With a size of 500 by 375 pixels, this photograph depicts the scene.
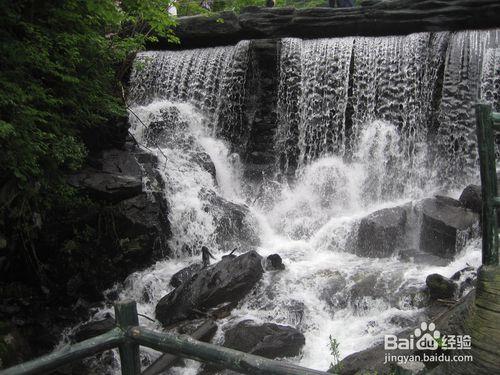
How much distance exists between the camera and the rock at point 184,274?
8500 mm

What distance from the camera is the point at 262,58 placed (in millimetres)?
13836

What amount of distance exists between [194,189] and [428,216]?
489cm

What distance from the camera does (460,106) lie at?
11.9 m

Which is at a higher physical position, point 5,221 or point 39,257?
point 5,221

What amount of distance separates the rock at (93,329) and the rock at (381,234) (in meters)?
4.70

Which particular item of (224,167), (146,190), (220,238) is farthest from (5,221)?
(224,167)

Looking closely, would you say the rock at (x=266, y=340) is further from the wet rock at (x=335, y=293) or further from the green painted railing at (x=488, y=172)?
the green painted railing at (x=488, y=172)

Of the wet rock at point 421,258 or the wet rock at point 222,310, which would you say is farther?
the wet rock at point 421,258

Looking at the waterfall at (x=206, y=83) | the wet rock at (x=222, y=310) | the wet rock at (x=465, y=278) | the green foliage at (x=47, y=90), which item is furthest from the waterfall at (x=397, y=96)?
the wet rock at (x=222, y=310)

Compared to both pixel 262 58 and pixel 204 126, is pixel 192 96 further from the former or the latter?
pixel 262 58

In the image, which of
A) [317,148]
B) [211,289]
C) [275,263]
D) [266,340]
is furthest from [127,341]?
[317,148]

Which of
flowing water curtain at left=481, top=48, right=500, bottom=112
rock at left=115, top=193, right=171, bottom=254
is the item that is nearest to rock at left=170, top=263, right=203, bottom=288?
rock at left=115, top=193, right=171, bottom=254

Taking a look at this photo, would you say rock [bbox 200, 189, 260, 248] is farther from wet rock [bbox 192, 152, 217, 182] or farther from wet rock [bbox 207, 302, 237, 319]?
wet rock [bbox 207, 302, 237, 319]

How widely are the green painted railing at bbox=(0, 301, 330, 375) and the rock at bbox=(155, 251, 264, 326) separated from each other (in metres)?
5.12
